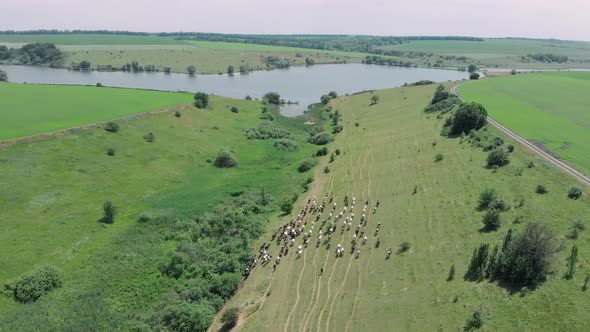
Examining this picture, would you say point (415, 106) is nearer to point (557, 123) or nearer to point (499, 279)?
point (557, 123)

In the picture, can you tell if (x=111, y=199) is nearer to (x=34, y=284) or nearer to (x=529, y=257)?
(x=34, y=284)

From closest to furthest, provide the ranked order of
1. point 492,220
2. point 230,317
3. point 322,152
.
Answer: point 230,317
point 492,220
point 322,152

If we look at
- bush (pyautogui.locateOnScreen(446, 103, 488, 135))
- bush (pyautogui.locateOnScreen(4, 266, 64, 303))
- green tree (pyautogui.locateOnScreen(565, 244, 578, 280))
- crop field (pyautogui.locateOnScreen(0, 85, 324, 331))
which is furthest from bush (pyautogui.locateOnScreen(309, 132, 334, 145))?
bush (pyautogui.locateOnScreen(4, 266, 64, 303))

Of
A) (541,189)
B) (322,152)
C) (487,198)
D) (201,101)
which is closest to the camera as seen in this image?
(487,198)

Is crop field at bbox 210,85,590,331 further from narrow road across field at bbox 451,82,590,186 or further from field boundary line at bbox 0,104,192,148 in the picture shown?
field boundary line at bbox 0,104,192,148

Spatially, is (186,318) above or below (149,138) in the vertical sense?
below

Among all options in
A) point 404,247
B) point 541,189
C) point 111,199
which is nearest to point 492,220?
point 404,247
